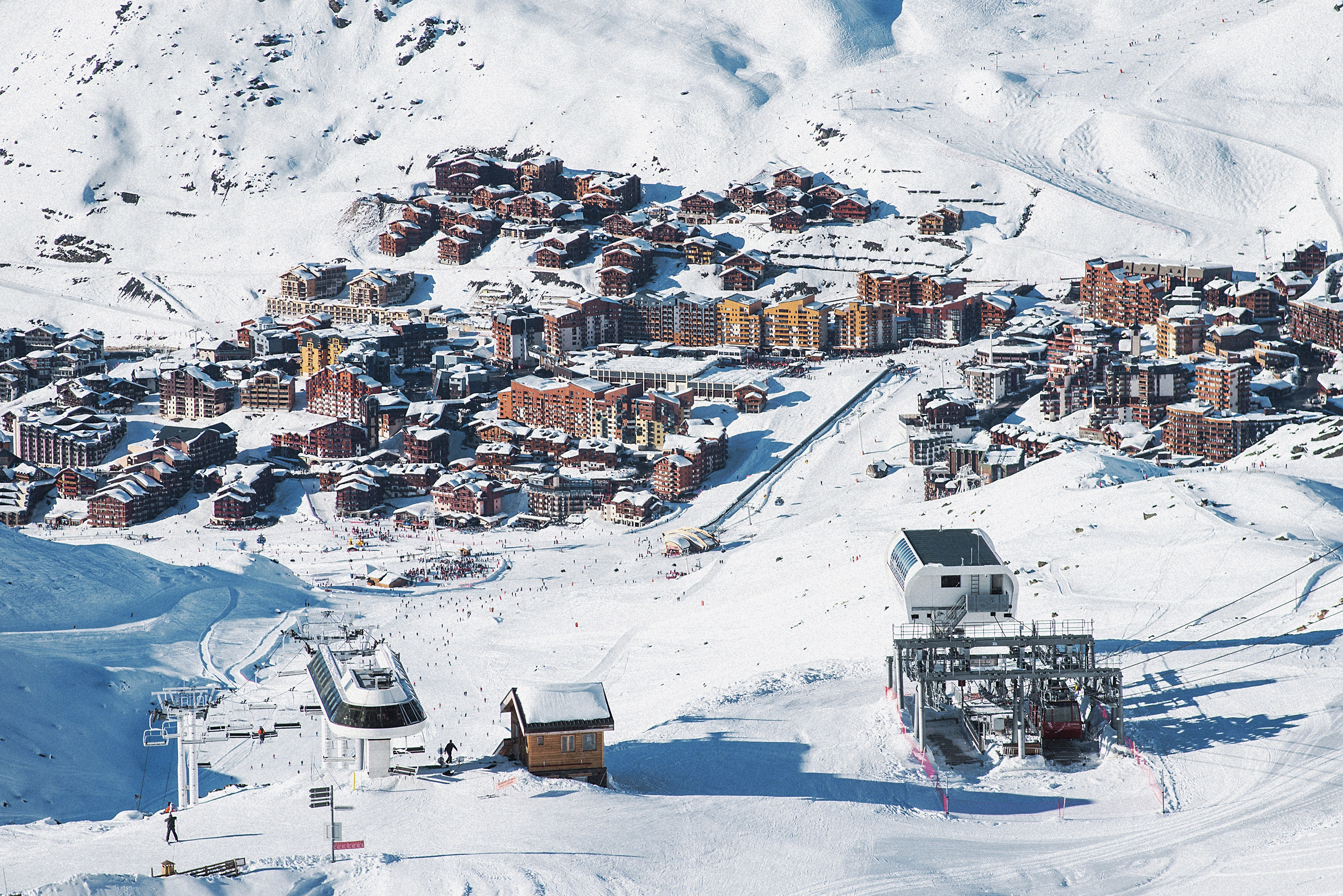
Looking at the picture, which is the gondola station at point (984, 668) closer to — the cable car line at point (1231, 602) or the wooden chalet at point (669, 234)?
the cable car line at point (1231, 602)

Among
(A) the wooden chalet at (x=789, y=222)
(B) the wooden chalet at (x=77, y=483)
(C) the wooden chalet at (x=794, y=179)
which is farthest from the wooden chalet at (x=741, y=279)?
(B) the wooden chalet at (x=77, y=483)

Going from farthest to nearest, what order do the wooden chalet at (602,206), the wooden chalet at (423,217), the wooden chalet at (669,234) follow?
the wooden chalet at (602,206) → the wooden chalet at (423,217) → the wooden chalet at (669,234)

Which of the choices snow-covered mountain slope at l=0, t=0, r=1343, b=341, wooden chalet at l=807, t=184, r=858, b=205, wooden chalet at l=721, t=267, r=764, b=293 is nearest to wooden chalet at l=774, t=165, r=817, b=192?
wooden chalet at l=807, t=184, r=858, b=205

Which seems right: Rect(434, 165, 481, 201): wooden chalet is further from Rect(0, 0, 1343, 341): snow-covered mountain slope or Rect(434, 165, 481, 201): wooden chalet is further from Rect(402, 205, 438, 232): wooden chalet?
Rect(402, 205, 438, 232): wooden chalet

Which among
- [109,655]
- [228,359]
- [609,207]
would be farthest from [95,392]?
[109,655]

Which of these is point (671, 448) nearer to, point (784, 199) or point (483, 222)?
point (784, 199)

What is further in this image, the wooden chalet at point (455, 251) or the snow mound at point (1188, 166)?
the wooden chalet at point (455, 251)

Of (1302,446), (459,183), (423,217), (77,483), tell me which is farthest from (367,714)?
(459,183)
